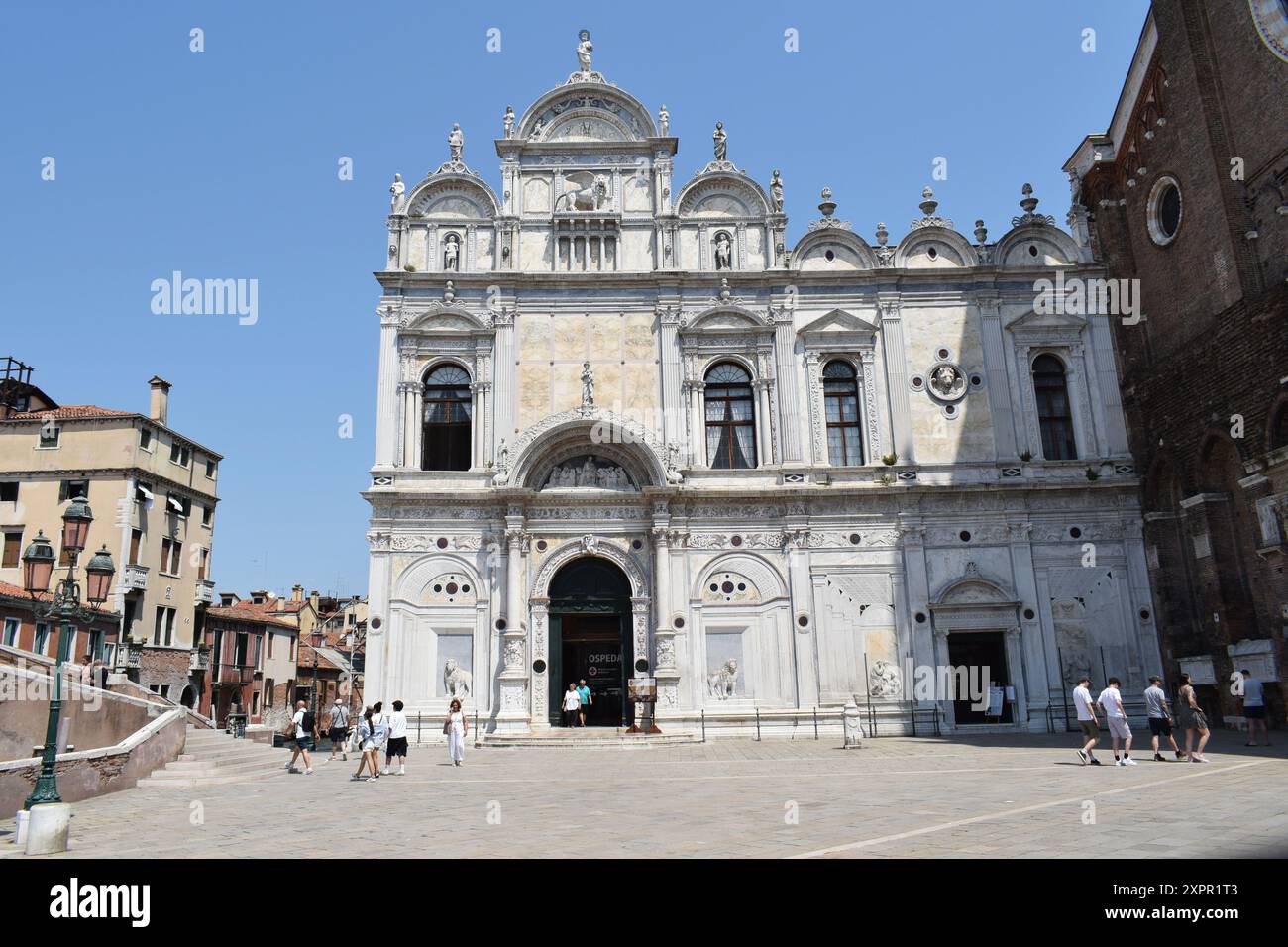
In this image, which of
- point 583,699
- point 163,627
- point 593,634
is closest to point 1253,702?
point 583,699

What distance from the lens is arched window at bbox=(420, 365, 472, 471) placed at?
26.1 meters

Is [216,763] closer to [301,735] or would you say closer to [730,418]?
[301,735]

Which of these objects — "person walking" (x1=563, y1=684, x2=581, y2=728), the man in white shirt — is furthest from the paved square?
"person walking" (x1=563, y1=684, x2=581, y2=728)

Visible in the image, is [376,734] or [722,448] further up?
[722,448]

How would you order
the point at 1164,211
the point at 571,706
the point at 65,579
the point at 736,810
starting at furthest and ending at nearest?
the point at 1164,211 < the point at 571,706 < the point at 65,579 < the point at 736,810

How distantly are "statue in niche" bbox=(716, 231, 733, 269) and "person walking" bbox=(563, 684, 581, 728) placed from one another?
514 inches

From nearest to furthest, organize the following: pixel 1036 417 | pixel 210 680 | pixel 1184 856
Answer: pixel 1184 856 → pixel 1036 417 → pixel 210 680

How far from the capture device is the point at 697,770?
16438 mm

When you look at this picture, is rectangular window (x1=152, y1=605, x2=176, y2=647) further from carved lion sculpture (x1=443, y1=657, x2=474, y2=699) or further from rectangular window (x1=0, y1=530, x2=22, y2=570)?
carved lion sculpture (x1=443, y1=657, x2=474, y2=699)

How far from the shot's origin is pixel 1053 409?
2692 centimetres

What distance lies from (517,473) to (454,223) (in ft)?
27.1

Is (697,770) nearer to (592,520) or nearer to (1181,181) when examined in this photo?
(592,520)

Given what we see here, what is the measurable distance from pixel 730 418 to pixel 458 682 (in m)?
10.6
